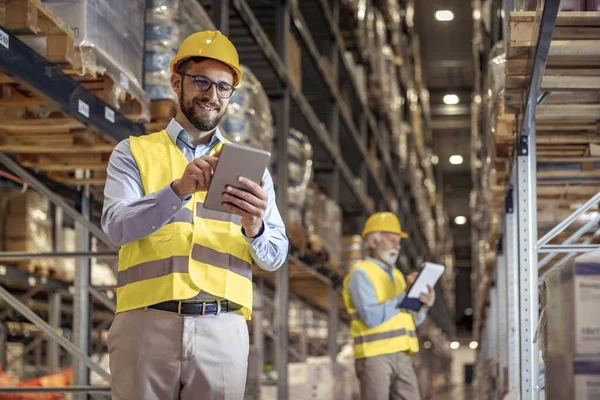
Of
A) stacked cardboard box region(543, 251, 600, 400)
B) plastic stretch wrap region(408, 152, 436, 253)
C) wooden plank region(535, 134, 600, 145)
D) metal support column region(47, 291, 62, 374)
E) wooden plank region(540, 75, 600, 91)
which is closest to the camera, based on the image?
stacked cardboard box region(543, 251, 600, 400)

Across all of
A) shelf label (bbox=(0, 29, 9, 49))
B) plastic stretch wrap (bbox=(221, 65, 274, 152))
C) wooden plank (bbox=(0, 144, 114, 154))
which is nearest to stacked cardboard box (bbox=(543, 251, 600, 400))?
shelf label (bbox=(0, 29, 9, 49))

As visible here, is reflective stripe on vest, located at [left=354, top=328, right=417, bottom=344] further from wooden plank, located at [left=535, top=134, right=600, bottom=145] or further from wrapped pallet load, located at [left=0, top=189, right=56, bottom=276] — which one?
wrapped pallet load, located at [left=0, top=189, right=56, bottom=276]

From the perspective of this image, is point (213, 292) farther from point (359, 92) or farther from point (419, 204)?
point (419, 204)

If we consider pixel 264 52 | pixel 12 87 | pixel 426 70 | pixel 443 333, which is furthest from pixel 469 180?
pixel 12 87

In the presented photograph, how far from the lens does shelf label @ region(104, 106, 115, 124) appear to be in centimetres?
494

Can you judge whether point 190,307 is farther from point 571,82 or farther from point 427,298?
point 427,298

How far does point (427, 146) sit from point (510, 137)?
77.4 feet

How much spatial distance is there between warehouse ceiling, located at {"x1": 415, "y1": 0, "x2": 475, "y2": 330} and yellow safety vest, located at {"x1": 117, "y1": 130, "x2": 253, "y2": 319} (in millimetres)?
18104

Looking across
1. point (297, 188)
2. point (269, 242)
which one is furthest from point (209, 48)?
point (297, 188)

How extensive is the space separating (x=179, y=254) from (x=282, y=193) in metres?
5.44

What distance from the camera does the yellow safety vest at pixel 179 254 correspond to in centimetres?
312

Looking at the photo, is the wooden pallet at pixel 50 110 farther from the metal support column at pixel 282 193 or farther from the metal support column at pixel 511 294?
the metal support column at pixel 511 294

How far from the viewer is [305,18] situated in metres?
12.0

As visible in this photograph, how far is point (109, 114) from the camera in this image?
4973 mm
